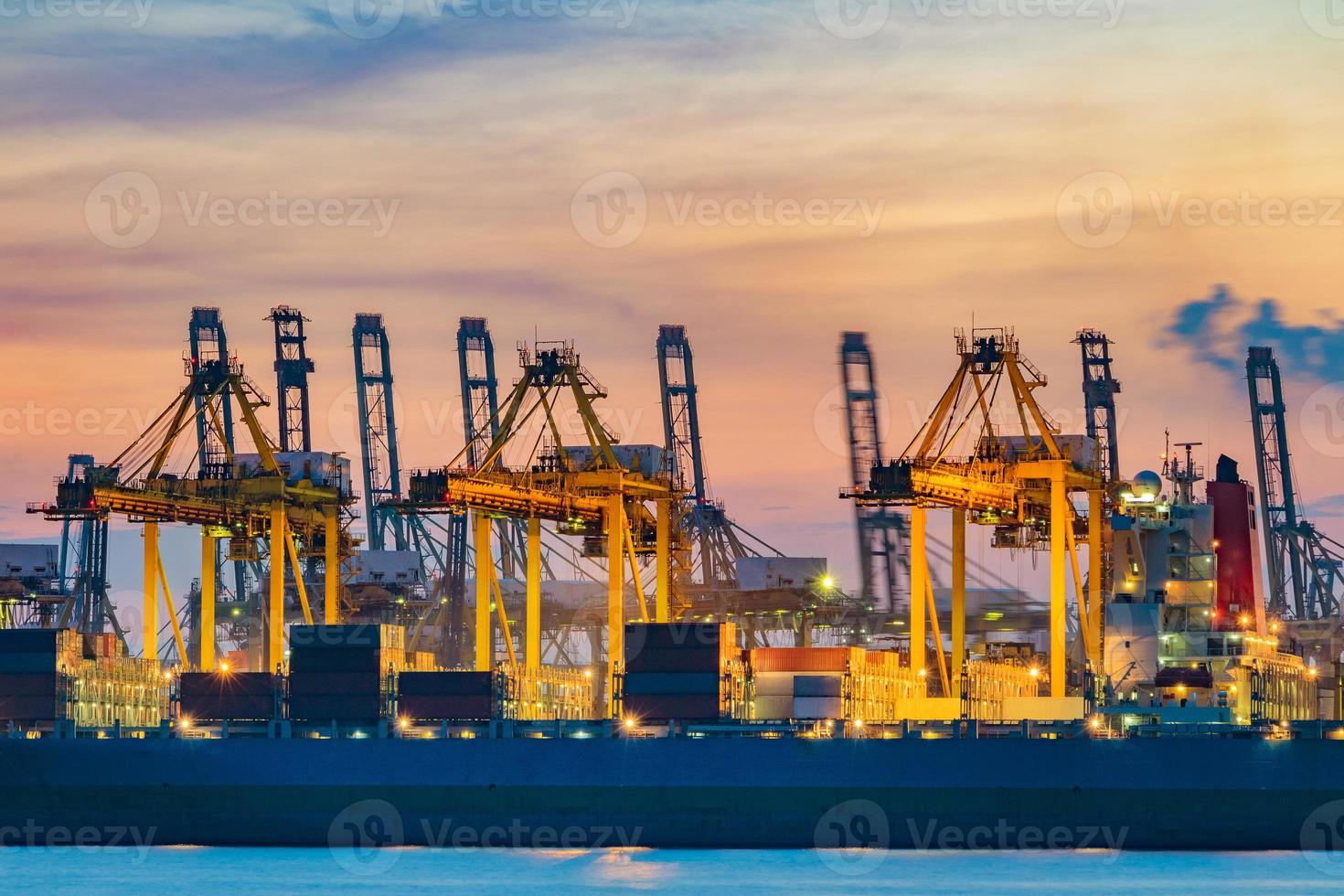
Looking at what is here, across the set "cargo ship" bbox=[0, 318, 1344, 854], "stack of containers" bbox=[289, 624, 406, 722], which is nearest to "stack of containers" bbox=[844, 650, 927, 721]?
"cargo ship" bbox=[0, 318, 1344, 854]

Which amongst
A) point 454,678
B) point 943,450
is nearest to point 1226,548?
point 943,450

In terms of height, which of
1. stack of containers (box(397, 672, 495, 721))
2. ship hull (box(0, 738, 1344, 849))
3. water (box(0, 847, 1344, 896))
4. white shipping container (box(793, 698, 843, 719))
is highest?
stack of containers (box(397, 672, 495, 721))

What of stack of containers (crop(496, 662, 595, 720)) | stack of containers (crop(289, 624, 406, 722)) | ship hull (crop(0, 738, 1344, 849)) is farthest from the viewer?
stack of containers (crop(496, 662, 595, 720))

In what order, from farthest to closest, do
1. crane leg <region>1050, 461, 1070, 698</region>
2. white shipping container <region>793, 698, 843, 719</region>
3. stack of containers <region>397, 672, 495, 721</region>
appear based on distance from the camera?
crane leg <region>1050, 461, 1070, 698</region>
white shipping container <region>793, 698, 843, 719</region>
stack of containers <region>397, 672, 495, 721</region>

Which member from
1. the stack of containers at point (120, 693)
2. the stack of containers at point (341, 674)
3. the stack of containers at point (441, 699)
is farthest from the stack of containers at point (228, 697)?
the stack of containers at point (441, 699)

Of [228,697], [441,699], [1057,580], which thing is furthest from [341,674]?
[1057,580]

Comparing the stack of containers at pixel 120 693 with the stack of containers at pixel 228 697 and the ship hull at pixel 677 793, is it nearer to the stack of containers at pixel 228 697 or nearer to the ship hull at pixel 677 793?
the ship hull at pixel 677 793

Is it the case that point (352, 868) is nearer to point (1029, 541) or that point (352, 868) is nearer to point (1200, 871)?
point (1200, 871)

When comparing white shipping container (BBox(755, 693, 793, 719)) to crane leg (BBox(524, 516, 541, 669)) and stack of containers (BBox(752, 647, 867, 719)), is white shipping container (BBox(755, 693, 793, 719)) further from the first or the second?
crane leg (BBox(524, 516, 541, 669))
